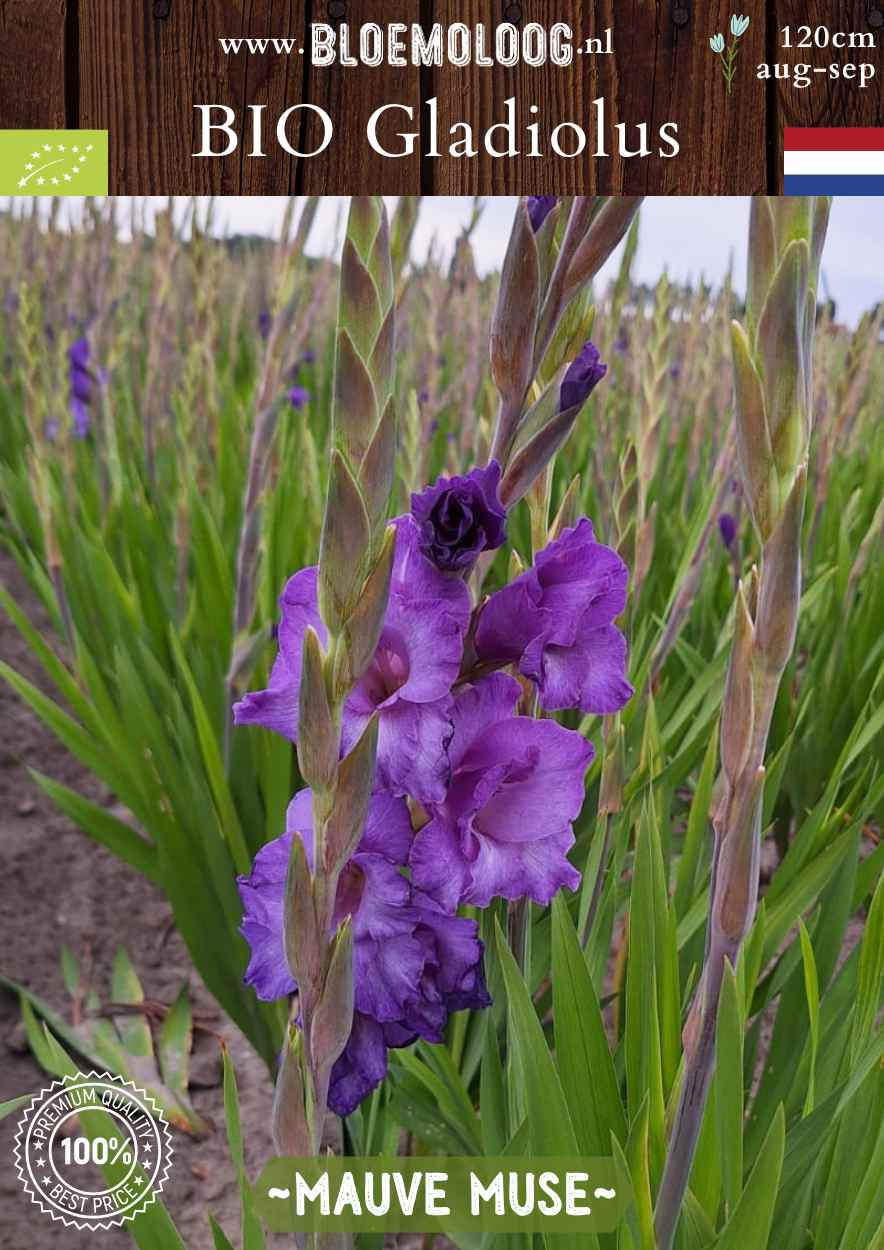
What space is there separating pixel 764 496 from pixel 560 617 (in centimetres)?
9

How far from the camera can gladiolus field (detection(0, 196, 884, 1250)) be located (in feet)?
1.11

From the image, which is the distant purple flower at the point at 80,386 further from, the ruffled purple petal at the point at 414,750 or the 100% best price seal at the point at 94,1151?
the ruffled purple petal at the point at 414,750

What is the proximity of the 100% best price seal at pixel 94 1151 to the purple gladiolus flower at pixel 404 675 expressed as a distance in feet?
0.88

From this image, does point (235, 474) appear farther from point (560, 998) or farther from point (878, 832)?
point (560, 998)

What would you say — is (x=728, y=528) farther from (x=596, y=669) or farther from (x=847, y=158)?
(x=596, y=669)

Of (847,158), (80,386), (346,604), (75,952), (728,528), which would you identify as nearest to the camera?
(346,604)

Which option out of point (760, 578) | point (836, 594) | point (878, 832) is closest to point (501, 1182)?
point (760, 578)

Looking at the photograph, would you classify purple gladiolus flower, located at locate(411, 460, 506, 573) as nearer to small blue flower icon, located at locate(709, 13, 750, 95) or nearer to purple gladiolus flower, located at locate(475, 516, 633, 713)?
purple gladiolus flower, located at locate(475, 516, 633, 713)

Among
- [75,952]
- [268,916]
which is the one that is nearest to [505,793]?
[268,916]

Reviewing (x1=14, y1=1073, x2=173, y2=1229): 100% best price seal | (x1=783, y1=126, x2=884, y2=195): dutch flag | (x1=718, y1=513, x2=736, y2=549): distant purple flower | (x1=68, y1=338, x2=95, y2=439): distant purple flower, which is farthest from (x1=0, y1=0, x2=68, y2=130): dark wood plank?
(x1=68, y1=338, x2=95, y2=439): distant purple flower

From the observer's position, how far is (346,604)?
32cm

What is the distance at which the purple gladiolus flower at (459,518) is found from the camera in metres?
0.36

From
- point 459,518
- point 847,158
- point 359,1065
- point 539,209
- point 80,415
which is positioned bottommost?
point 359,1065

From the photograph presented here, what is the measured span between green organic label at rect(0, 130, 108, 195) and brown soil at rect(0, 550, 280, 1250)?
594 mm
